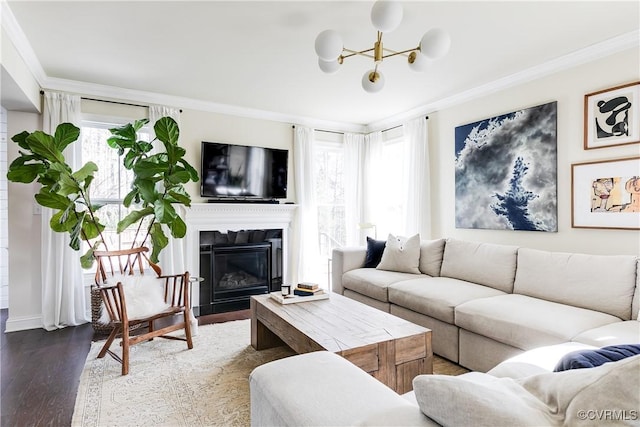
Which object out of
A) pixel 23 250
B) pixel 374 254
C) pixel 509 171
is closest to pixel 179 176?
pixel 23 250

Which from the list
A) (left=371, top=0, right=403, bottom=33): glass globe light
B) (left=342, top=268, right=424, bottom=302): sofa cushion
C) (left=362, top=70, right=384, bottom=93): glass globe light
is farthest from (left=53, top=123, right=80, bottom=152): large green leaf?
(left=342, top=268, right=424, bottom=302): sofa cushion

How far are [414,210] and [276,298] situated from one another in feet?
8.03

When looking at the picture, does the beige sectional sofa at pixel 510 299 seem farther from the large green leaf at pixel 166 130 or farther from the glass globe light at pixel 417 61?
the large green leaf at pixel 166 130

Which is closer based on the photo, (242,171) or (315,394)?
(315,394)

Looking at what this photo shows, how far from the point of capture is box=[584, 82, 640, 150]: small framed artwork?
2732mm

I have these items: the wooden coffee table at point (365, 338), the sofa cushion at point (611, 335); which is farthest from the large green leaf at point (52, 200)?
the sofa cushion at point (611, 335)

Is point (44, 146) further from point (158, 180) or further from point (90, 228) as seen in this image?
point (158, 180)

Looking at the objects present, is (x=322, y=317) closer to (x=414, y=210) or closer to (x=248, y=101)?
(x=414, y=210)

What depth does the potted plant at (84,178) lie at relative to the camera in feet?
9.73

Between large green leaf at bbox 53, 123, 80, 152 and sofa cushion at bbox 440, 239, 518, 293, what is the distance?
3744 millimetres

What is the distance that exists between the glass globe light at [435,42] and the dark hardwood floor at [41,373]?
305 cm

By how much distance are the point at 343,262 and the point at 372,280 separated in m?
0.59

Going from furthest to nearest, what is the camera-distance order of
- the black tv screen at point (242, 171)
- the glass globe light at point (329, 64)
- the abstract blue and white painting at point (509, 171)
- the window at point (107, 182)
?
the black tv screen at point (242, 171), the window at point (107, 182), the abstract blue and white painting at point (509, 171), the glass globe light at point (329, 64)

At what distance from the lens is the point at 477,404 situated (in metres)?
0.75
